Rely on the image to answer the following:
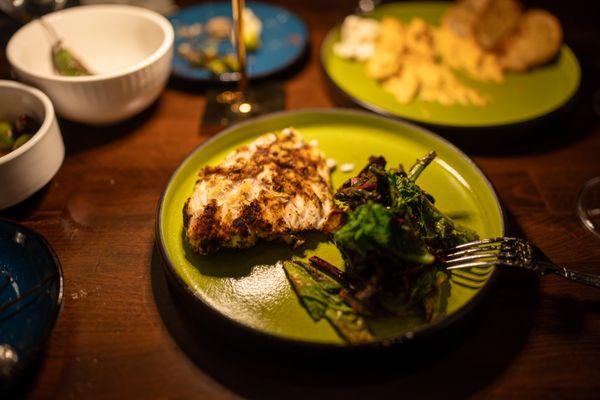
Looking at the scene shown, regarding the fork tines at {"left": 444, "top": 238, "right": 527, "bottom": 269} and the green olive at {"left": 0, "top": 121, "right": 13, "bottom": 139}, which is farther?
the green olive at {"left": 0, "top": 121, "right": 13, "bottom": 139}

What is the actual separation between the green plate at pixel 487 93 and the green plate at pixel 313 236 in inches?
9.3

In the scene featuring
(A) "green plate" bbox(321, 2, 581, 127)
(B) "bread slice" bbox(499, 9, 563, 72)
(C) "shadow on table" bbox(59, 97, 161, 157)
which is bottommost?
(C) "shadow on table" bbox(59, 97, 161, 157)

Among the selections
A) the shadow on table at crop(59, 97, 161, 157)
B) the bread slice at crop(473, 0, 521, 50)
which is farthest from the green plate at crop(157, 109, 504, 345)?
the bread slice at crop(473, 0, 521, 50)

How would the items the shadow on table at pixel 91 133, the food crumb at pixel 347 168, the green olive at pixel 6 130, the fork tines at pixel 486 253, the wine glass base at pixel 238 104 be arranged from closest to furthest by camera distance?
the fork tines at pixel 486 253
the green olive at pixel 6 130
the food crumb at pixel 347 168
the shadow on table at pixel 91 133
the wine glass base at pixel 238 104

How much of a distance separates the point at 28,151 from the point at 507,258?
2194mm

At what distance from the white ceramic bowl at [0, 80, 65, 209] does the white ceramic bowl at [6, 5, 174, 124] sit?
10 cm

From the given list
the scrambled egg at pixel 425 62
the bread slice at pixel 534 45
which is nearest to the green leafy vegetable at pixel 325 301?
the scrambled egg at pixel 425 62

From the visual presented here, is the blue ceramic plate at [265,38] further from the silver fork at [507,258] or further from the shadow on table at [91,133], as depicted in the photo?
the silver fork at [507,258]

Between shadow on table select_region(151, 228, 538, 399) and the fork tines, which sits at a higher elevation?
the fork tines

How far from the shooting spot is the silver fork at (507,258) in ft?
5.98

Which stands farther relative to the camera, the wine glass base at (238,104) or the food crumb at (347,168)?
the wine glass base at (238,104)

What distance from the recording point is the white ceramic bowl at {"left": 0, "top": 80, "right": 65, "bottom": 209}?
205 cm

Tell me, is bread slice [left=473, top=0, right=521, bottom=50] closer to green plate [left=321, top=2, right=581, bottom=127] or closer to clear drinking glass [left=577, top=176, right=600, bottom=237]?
green plate [left=321, top=2, right=581, bottom=127]

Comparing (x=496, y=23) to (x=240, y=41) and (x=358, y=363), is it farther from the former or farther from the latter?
(x=358, y=363)
